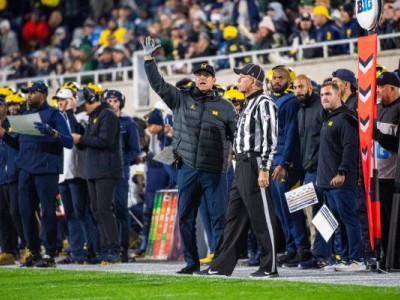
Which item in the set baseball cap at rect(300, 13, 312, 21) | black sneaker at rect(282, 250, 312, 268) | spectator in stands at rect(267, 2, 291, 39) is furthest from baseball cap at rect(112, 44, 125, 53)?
black sneaker at rect(282, 250, 312, 268)

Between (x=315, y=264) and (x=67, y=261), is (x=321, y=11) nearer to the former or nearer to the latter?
(x=67, y=261)

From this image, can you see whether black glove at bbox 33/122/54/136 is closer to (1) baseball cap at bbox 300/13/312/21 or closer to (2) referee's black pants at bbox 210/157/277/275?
(2) referee's black pants at bbox 210/157/277/275

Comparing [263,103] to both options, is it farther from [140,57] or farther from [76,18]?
[76,18]

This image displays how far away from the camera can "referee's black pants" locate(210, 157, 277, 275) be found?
43.9 ft

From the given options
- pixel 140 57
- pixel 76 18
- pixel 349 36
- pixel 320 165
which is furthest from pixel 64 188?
pixel 76 18

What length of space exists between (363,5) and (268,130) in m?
1.63

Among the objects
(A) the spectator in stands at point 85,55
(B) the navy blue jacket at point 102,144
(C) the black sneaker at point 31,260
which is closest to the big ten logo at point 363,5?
(B) the navy blue jacket at point 102,144

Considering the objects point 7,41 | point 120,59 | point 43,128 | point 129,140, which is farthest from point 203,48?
point 7,41

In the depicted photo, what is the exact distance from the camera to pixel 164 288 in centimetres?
1219

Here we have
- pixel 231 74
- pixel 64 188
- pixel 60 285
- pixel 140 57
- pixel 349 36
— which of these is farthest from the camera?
pixel 140 57

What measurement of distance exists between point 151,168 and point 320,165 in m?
4.73

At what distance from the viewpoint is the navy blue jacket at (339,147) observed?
14172 mm

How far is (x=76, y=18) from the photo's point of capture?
33531 millimetres

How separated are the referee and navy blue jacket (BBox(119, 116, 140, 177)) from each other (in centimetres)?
458
